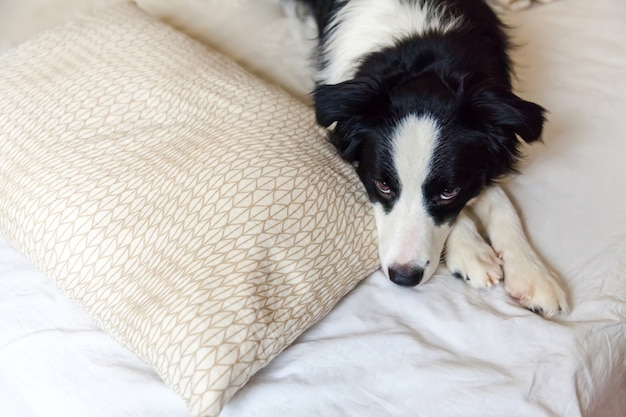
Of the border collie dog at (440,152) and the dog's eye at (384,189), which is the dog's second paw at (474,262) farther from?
the dog's eye at (384,189)

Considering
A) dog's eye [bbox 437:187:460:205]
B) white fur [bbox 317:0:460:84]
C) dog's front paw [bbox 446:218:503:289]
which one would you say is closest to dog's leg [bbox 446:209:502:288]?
dog's front paw [bbox 446:218:503:289]

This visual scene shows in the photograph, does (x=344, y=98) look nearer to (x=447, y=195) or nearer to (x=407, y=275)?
(x=447, y=195)

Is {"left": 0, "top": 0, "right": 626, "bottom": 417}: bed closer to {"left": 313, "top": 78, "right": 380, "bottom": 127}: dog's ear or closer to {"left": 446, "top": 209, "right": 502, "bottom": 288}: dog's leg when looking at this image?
{"left": 446, "top": 209, "right": 502, "bottom": 288}: dog's leg

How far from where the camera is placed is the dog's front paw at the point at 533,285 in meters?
1.70

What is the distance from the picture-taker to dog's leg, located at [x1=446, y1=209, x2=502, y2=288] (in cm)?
177

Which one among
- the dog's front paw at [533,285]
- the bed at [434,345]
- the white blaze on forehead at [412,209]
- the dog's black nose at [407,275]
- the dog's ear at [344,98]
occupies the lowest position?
the bed at [434,345]

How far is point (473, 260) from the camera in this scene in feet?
5.86

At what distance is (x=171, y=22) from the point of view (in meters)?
2.91

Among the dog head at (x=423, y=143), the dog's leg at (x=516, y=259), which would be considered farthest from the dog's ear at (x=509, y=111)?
the dog's leg at (x=516, y=259)

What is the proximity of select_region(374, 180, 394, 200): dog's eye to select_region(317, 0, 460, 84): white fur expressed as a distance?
0.55 metres

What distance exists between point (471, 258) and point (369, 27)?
94 cm

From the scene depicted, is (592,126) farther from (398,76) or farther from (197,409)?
(197,409)

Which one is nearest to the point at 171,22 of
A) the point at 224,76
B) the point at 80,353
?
the point at 224,76

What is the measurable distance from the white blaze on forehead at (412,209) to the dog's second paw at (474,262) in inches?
2.2
